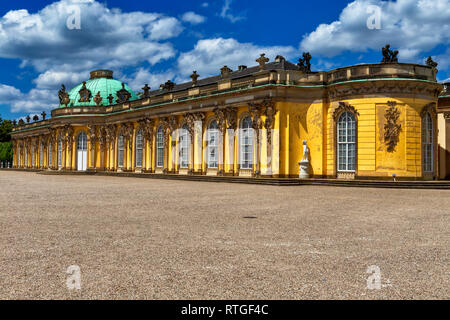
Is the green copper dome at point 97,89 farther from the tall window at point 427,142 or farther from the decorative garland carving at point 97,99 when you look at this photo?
the tall window at point 427,142

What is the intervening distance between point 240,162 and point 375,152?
33.0 feet

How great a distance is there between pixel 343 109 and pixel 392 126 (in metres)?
3.38

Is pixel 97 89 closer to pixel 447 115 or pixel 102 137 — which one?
pixel 102 137

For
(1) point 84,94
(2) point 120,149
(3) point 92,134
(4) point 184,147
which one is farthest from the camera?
(1) point 84,94

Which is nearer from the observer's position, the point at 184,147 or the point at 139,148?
the point at 184,147

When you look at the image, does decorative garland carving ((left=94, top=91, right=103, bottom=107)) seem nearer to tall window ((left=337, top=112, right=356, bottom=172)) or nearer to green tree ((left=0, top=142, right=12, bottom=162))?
tall window ((left=337, top=112, right=356, bottom=172))

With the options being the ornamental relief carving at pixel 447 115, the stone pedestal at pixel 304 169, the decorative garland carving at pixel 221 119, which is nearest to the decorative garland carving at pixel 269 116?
the stone pedestal at pixel 304 169

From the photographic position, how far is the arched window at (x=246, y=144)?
3191 centimetres

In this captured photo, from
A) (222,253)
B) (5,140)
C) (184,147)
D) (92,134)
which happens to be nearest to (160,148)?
(184,147)

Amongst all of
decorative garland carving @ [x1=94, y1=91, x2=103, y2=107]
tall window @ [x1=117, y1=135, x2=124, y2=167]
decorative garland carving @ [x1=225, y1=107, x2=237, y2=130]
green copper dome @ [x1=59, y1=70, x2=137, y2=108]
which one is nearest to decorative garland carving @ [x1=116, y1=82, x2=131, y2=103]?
green copper dome @ [x1=59, y1=70, x2=137, y2=108]

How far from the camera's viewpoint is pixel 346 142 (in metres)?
28.6

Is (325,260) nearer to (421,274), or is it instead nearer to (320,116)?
(421,274)

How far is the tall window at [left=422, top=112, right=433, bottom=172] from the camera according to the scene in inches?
1101
